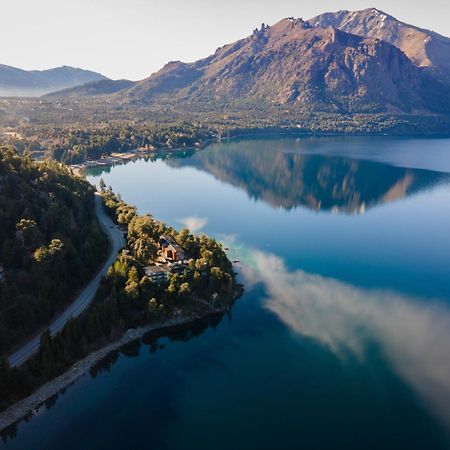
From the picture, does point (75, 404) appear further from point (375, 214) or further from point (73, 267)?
point (375, 214)

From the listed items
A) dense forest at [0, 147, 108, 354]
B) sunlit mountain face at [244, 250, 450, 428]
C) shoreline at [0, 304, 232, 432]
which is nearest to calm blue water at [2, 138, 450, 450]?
sunlit mountain face at [244, 250, 450, 428]

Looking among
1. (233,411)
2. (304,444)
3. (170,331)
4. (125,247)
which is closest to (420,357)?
(304,444)

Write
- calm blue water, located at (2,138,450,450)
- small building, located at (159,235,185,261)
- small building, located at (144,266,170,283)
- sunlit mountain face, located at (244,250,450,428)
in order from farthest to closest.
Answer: small building, located at (159,235,185,261) < small building, located at (144,266,170,283) < sunlit mountain face, located at (244,250,450,428) < calm blue water, located at (2,138,450,450)

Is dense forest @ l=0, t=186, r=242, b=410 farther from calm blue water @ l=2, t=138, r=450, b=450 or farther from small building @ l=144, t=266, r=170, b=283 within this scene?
calm blue water @ l=2, t=138, r=450, b=450

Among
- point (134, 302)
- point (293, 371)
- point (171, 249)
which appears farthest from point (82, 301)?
point (293, 371)

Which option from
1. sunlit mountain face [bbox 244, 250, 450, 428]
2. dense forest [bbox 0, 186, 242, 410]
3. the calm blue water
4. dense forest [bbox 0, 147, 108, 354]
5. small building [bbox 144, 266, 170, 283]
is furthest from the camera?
small building [bbox 144, 266, 170, 283]

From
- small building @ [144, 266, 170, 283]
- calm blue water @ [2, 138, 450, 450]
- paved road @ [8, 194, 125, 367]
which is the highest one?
small building @ [144, 266, 170, 283]

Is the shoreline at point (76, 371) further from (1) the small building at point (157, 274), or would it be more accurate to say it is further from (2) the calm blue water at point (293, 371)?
(1) the small building at point (157, 274)

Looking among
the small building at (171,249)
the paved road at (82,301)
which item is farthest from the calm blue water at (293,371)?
the small building at (171,249)
